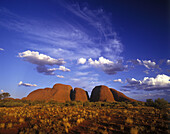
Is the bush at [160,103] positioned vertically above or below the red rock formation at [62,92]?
below

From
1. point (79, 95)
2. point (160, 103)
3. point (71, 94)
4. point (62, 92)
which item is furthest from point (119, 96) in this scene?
point (160, 103)

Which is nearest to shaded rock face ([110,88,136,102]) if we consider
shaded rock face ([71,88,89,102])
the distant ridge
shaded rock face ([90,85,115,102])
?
the distant ridge

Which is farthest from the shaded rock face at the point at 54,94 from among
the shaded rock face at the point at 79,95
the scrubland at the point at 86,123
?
the scrubland at the point at 86,123

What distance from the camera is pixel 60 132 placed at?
8555mm

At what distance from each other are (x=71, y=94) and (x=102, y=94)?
18427 millimetres

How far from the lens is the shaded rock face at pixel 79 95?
195 feet

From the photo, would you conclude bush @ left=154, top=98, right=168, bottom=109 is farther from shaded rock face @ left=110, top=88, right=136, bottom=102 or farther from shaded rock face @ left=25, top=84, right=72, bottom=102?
shaded rock face @ left=25, top=84, right=72, bottom=102

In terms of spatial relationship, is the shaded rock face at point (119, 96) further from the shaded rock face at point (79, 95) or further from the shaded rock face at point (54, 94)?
the shaded rock face at point (54, 94)

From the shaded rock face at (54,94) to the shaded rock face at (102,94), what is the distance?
14.5 metres

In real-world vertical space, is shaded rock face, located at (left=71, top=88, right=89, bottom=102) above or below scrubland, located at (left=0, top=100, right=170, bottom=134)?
above

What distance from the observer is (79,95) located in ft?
204

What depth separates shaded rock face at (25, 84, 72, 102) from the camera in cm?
5659

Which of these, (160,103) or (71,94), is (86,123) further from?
(71,94)

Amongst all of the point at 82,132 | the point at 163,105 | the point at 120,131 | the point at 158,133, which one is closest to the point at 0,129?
the point at 82,132
